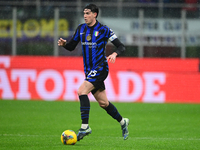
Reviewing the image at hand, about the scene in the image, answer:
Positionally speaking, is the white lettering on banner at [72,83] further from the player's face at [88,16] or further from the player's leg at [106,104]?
the player's face at [88,16]

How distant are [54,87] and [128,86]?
9.05ft

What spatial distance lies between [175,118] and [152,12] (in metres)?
7.65

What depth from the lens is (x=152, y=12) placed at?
1703 cm

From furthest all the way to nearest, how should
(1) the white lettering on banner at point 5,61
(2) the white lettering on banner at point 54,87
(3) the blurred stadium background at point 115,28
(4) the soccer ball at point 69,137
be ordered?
(3) the blurred stadium background at point 115,28, (1) the white lettering on banner at point 5,61, (2) the white lettering on banner at point 54,87, (4) the soccer ball at point 69,137

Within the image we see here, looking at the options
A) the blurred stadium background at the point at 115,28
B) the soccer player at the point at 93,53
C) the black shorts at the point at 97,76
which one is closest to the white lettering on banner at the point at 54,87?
the blurred stadium background at the point at 115,28

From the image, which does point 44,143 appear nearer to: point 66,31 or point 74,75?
point 74,75

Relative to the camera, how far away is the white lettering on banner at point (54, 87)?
14484 millimetres

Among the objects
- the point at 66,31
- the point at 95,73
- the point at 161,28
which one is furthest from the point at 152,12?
the point at 95,73

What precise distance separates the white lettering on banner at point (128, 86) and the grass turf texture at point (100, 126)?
0.46 metres

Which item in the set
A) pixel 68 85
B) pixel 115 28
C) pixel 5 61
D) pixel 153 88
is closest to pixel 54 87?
pixel 68 85

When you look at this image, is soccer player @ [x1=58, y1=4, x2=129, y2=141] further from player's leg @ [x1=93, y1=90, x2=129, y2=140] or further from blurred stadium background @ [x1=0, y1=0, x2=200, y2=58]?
blurred stadium background @ [x1=0, y1=0, x2=200, y2=58]

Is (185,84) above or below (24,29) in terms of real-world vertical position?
below

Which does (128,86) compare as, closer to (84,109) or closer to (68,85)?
(68,85)

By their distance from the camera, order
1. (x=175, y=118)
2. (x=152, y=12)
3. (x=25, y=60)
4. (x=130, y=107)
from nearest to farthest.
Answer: (x=175, y=118) → (x=130, y=107) → (x=25, y=60) → (x=152, y=12)
